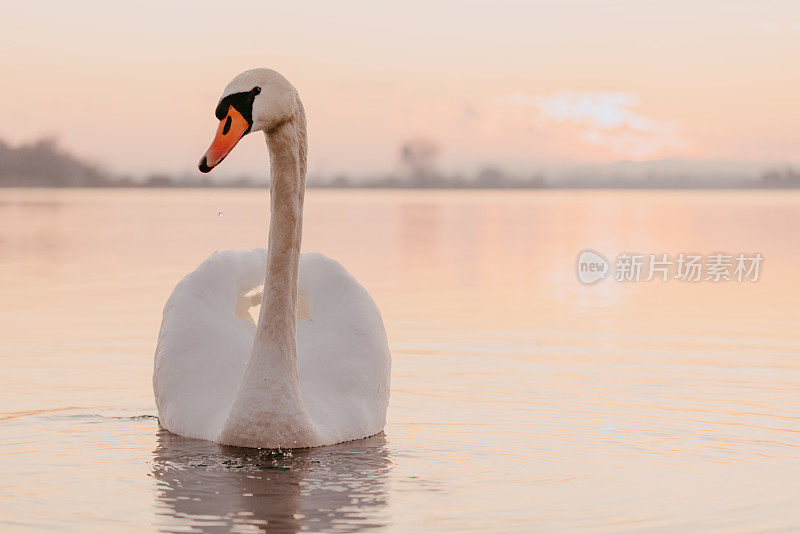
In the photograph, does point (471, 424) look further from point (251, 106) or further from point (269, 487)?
point (251, 106)

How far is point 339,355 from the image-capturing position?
34.0 ft

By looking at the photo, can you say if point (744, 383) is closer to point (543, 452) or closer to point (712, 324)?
point (543, 452)

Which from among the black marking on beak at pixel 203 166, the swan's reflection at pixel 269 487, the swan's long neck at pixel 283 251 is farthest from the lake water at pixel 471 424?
the black marking on beak at pixel 203 166

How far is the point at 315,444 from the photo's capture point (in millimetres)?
9406

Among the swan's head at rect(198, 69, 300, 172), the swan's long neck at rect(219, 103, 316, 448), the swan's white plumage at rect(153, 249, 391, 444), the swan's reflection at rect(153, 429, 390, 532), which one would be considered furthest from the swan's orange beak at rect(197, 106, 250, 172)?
the swan's white plumage at rect(153, 249, 391, 444)

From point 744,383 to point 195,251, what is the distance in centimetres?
1942

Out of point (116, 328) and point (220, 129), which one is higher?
point (220, 129)

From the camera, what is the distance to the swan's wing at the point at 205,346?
10016 millimetres

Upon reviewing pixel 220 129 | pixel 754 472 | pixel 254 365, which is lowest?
pixel 754 472

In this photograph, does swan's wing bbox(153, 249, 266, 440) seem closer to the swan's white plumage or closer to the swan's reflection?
the swan's white plumage

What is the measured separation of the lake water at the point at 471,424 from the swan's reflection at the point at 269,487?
20 mm

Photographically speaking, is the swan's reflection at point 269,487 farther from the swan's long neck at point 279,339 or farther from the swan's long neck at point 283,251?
the swan's long neck at point 283,251

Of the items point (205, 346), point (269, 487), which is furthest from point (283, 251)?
point (269, 487)

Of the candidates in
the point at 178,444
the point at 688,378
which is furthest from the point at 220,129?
Answer: the point at 688,378
